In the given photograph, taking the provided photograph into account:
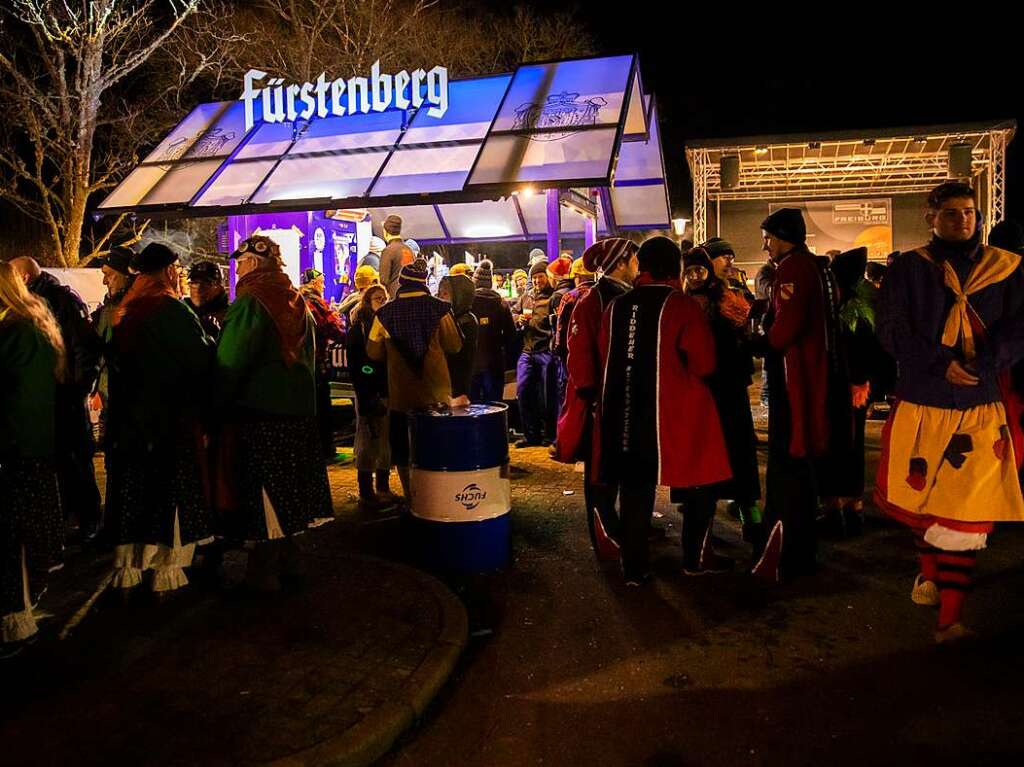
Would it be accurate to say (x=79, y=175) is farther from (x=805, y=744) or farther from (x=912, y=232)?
(x=805, y=744)

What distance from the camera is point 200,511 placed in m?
4.72

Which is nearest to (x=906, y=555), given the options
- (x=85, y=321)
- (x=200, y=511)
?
(x=200, y=511)

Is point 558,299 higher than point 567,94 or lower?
lower

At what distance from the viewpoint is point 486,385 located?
33.2 feet

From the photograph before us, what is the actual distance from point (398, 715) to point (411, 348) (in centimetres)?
348

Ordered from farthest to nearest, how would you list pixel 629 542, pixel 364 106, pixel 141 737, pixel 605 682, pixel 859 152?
pixel 859 152 → pixel 364 106 → pixel 629 542 → pixel 605 682 → pixel 141 737

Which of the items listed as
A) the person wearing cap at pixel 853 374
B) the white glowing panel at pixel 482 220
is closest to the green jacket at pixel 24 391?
the person wearing cap at pixel 853 374

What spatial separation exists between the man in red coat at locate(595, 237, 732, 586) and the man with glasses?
3.26 ft

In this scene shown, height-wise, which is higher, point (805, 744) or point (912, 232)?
point (912, 232)

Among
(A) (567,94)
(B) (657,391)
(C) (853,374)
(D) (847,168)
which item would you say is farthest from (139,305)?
(D) (847,168)

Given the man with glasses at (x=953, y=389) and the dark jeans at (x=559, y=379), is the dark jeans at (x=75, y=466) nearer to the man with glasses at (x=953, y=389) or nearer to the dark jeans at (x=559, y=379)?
the dark jeans at (x=559, y=379)

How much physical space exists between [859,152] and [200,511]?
69.8ft

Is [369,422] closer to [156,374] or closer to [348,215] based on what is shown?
[156,374]

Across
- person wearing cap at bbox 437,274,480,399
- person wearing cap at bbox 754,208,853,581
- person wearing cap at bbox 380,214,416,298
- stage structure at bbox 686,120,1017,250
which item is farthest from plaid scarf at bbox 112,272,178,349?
stage structure at bbox 686,120,1017,250
